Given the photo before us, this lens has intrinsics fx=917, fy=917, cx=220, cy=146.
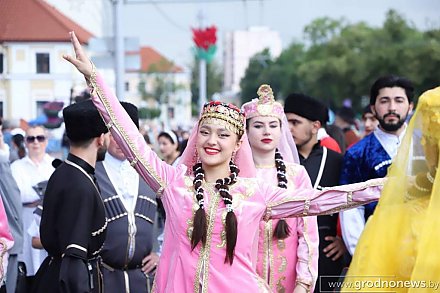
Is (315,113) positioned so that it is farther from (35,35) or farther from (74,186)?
(35,35)

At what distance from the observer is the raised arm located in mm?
4816

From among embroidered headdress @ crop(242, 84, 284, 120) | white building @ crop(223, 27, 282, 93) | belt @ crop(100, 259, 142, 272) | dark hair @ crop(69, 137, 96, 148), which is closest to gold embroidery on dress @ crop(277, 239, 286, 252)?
embroidered headdress @ crop(242, 84, 284, 120)

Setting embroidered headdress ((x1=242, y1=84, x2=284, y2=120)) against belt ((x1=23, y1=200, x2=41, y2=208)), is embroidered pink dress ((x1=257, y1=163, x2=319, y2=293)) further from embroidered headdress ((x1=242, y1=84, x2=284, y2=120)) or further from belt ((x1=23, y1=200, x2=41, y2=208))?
belt ((x1=23, y1=200, x2=41, y2=208))

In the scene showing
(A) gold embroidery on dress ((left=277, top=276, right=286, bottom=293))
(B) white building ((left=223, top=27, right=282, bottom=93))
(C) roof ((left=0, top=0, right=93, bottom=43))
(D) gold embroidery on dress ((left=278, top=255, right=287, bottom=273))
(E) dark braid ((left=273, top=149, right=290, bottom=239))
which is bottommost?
(A) gold embroidery on dress ((left=277, top=276, right=286, bottom=293))

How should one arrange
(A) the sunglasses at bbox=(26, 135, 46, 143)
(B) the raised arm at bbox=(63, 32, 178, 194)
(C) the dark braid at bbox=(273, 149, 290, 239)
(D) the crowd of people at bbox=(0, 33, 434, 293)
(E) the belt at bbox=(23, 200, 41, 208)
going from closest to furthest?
(D) the crowd of people at bbox=(0, 33, 434, 293)
(B) the raised arm at bbox=(63, 32, 178, 194)
(C) the dark braid at bbox=(273, 149, 290, 239)
(E) the belt at bbox=(23, 200, 41, 208)
(A) the sunglasses at bbox=(26, 135, 46, 143)

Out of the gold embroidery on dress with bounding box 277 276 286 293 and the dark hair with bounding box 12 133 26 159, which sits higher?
the dark hair with bounding box 12 133 26 159

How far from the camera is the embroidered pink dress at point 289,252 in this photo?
230 inches

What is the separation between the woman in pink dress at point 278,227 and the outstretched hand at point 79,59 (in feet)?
5.14

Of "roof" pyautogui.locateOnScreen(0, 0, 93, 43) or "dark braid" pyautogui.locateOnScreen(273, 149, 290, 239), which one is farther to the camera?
"roof" pyautogui.locateOnScreen(0, 0, 93, 43)

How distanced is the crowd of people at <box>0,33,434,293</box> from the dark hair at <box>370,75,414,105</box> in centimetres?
1

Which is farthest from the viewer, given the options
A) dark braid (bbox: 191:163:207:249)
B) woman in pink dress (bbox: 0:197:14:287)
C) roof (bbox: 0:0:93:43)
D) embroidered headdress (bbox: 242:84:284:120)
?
embroidered headdress (bbox: 242:84:284:120)

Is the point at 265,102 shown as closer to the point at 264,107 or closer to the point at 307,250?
the point at 264,107

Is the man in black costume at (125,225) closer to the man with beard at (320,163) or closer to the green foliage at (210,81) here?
the man with beard at (320,163)

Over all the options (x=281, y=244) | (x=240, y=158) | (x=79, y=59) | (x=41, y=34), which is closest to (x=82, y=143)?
(x=79, y=59)
